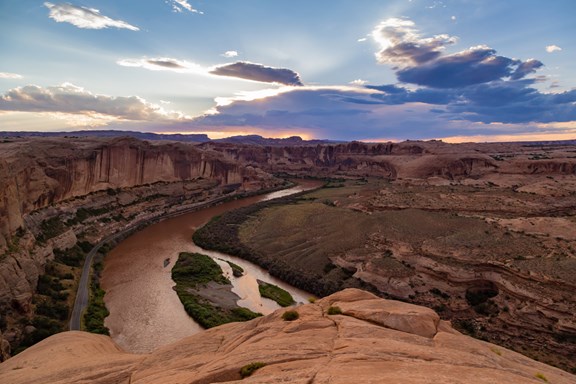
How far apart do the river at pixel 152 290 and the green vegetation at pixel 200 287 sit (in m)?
0.65

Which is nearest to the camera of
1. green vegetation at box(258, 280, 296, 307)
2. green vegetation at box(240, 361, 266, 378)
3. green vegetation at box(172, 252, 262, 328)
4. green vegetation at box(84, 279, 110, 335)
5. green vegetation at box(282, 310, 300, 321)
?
green vegetation at box(240, 361, 266, 378)

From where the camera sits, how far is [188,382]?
10.0m

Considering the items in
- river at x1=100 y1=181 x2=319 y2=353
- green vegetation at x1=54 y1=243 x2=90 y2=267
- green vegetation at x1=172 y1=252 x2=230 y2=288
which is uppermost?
green vegetation at x1=54 y1=243 x2=90 y2=267

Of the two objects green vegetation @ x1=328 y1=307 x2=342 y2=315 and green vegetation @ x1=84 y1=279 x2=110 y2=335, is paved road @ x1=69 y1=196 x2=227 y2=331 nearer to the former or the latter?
green vegetation @ x1=84 y1=279 x2=110 y2=335

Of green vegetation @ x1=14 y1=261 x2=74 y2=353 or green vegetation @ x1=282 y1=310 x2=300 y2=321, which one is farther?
green vegetation @ x1=14 y1=261 x2=74 y2=353

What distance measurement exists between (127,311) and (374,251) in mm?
23054

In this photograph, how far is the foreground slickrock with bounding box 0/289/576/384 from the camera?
28.7ft

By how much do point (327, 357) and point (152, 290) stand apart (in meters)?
28.4

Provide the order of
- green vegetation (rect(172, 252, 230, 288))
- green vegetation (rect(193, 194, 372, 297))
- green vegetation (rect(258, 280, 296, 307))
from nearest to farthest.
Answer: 1. green vegetation (rect(258, 280, 296, 307))
2. green vegetation (rect(193, 194, 372, 297))
3. green vegetation (rect(172, 252, 230, 288))

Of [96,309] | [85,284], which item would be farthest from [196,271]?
[96,309]

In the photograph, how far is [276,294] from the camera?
33.1 meters

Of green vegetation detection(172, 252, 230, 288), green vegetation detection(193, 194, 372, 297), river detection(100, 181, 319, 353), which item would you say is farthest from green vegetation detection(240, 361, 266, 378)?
green vegetation detection(172, 252, 230, 288)

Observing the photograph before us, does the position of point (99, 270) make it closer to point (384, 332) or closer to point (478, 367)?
point (384, 332)

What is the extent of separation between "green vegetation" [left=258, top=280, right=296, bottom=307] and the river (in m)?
0.53
